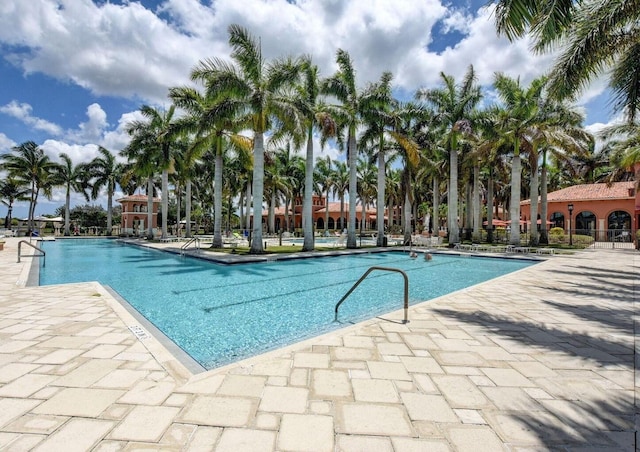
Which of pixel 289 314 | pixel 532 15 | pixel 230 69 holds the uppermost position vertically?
pixel 230 69

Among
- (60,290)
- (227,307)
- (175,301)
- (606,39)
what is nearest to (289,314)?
(227,307)

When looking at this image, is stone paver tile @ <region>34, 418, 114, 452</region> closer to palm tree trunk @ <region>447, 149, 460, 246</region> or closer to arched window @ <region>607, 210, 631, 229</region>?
palm tree trunk @ <region>447, 149, 460, 246</region>

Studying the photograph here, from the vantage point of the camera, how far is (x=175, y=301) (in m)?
7.95

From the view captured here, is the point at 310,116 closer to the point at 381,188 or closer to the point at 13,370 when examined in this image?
the point at 381,188

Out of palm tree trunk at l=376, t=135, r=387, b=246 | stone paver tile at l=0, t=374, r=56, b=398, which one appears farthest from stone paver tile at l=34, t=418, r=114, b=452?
palm tree trunk at l=376, t=135, r=387, b=246

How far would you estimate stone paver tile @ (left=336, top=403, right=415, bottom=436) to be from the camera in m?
2.59

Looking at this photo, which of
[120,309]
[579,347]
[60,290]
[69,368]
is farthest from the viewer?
[60,290]

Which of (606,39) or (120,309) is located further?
(606,39)

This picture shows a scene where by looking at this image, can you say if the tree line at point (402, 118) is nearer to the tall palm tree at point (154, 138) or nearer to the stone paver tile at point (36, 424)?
the tall palm tree at point (154, 138)

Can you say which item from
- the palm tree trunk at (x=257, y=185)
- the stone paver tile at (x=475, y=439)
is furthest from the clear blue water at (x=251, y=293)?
the stone paver tile at (x=475, y=439)

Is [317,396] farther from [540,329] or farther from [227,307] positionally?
[227,307]

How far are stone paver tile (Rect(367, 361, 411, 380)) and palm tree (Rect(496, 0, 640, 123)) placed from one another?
787 centimetres

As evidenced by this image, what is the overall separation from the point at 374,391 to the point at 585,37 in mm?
10660

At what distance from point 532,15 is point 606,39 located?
3.34 metres
